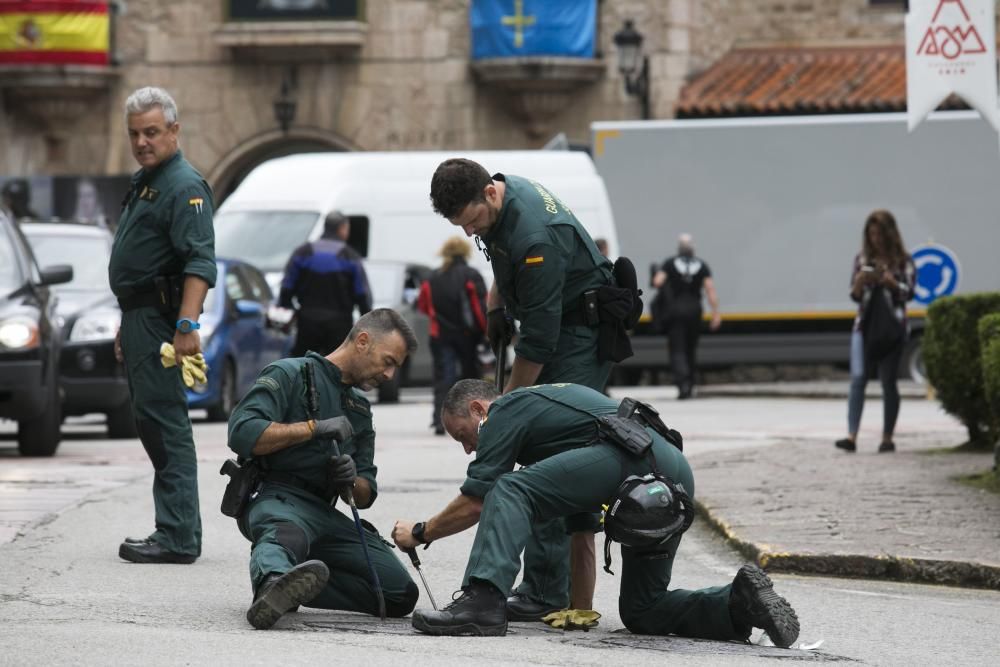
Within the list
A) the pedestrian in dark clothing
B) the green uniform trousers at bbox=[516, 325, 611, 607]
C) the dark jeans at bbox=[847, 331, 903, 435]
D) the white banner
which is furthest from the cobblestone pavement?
the pedestrian in dark clothing

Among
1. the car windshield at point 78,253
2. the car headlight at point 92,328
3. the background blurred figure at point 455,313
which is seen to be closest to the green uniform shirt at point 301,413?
the car headlight at point 92,328

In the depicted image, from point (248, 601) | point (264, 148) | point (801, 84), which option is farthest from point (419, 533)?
point (264, 148)

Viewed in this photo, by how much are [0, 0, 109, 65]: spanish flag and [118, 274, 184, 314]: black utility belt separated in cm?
2310

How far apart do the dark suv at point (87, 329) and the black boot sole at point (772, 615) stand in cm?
959

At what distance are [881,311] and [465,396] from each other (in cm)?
813

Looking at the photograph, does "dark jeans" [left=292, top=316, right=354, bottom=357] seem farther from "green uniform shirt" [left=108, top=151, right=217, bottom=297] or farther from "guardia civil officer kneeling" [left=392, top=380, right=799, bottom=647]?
"guardia civil officer kneeling" [left=392, top=380, right=799, bottom=647]

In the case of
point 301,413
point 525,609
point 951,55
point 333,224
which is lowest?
point 525,609

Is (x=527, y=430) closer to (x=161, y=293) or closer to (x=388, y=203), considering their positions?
(x=161, y=293)

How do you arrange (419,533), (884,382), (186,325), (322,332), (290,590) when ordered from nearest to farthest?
(290,590) < (419,533) < (186,325) < (884,382) < (322,332)

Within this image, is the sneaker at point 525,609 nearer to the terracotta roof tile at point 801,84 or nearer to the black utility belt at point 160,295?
the black utility belt at point 160,295

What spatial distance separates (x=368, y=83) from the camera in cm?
3170

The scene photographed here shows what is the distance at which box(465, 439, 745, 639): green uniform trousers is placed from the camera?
6852 mm

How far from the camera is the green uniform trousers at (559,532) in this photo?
762 cm

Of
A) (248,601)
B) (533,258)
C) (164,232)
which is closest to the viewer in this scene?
(533,258)
